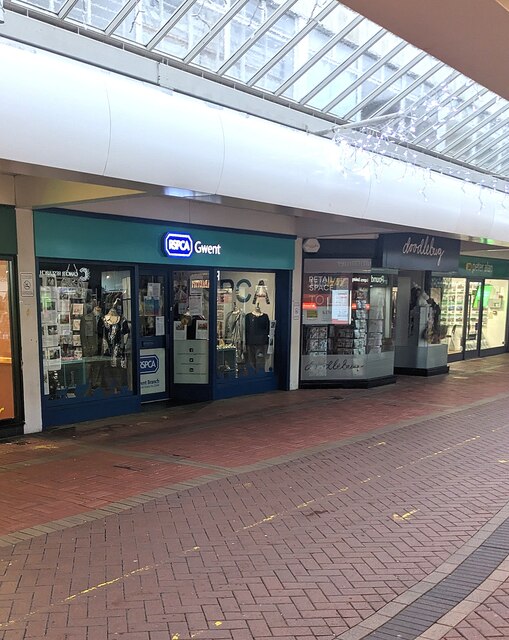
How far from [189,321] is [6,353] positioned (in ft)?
11.1

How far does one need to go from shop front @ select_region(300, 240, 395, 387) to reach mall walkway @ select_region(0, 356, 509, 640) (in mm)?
3449

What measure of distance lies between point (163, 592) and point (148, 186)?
363cm

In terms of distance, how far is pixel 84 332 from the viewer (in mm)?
8570

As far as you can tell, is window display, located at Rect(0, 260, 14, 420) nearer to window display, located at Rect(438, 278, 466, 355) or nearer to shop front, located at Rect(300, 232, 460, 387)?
shop front, located at Rect(300, 232, 460, 387)

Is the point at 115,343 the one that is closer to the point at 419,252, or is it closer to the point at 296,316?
the point at 296,316

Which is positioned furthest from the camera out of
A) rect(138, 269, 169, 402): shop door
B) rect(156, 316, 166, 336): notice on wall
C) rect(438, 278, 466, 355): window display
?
rect(438, 278, 466, 355): window display

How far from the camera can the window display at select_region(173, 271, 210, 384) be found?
10.1 meters

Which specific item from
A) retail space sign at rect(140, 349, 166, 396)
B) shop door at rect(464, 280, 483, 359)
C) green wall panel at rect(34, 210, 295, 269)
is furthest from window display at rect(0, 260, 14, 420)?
shop door at rect(464, 280, 483, 359)

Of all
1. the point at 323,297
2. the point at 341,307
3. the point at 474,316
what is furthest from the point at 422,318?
the point at 474,316

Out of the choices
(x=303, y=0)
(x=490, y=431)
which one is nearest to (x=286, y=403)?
(x=490, y=431)

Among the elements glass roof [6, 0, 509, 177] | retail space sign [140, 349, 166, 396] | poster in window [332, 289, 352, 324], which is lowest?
retail space sign [140, 349, 166, 396]

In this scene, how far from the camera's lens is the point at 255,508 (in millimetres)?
5152

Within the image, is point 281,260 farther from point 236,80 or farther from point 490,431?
point 490,431

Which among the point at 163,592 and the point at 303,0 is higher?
the point at 303,0
